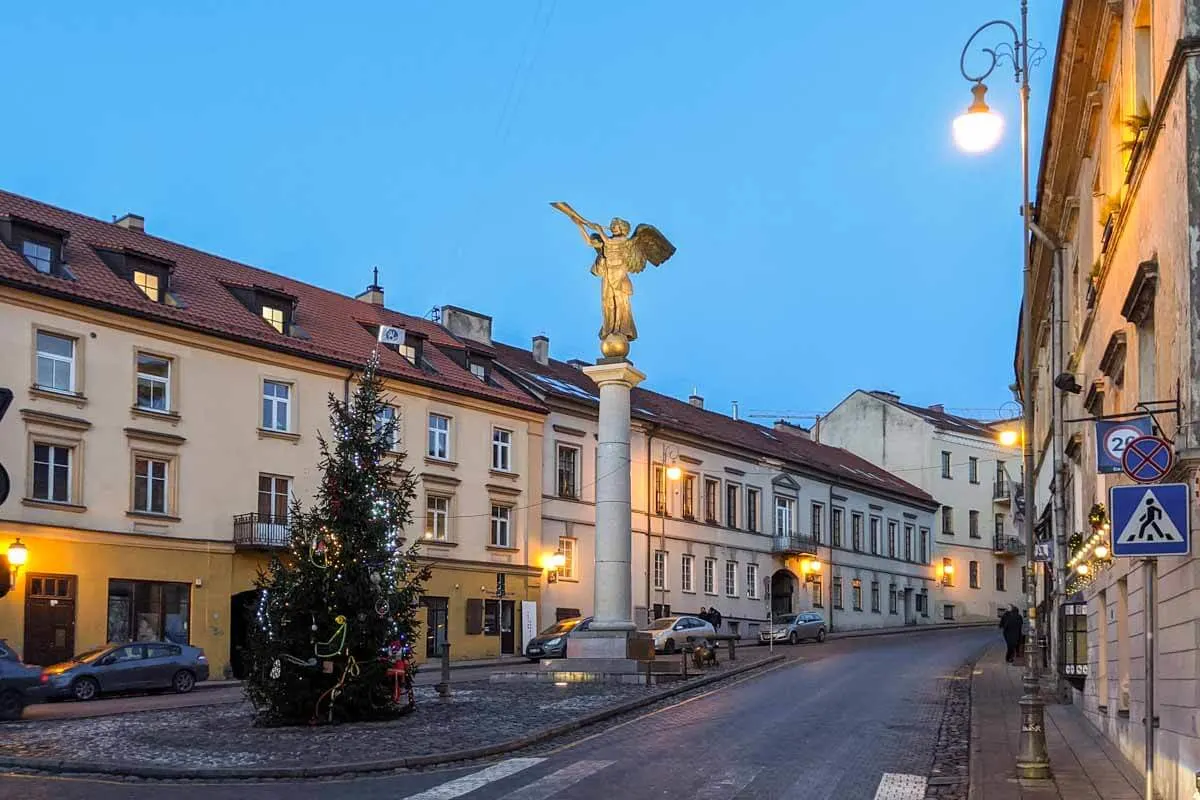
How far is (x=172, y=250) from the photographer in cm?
4119

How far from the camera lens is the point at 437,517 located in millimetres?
44219

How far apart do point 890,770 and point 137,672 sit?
19879mm

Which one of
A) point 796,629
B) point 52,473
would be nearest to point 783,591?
point 796,629

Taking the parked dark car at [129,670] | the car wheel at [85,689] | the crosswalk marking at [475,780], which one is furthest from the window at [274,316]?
the crosswalk marking at [475,780]

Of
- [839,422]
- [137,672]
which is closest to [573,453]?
[137,672]

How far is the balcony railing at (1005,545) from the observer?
7856 cm

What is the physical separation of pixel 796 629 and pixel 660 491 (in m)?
7.73

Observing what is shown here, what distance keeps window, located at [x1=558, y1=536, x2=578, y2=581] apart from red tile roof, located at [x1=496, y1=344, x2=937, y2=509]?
5.32m

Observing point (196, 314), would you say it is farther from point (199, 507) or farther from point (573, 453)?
point (573, 453)

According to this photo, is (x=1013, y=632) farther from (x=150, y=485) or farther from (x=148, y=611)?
(x=150, y=485)

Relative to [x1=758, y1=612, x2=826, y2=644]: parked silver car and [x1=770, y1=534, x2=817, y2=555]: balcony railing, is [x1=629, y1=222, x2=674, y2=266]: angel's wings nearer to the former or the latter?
[x1=758, y1=612, x2=826, y2=644]: parked silver car

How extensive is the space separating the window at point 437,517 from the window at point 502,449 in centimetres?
289

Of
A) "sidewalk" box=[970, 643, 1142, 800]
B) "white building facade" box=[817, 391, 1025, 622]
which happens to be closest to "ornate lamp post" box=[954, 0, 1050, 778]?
"sidewalk" box=[970, 643, 1142, 800]

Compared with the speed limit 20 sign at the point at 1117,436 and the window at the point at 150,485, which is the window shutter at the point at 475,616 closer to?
the window at the point at 150,485
